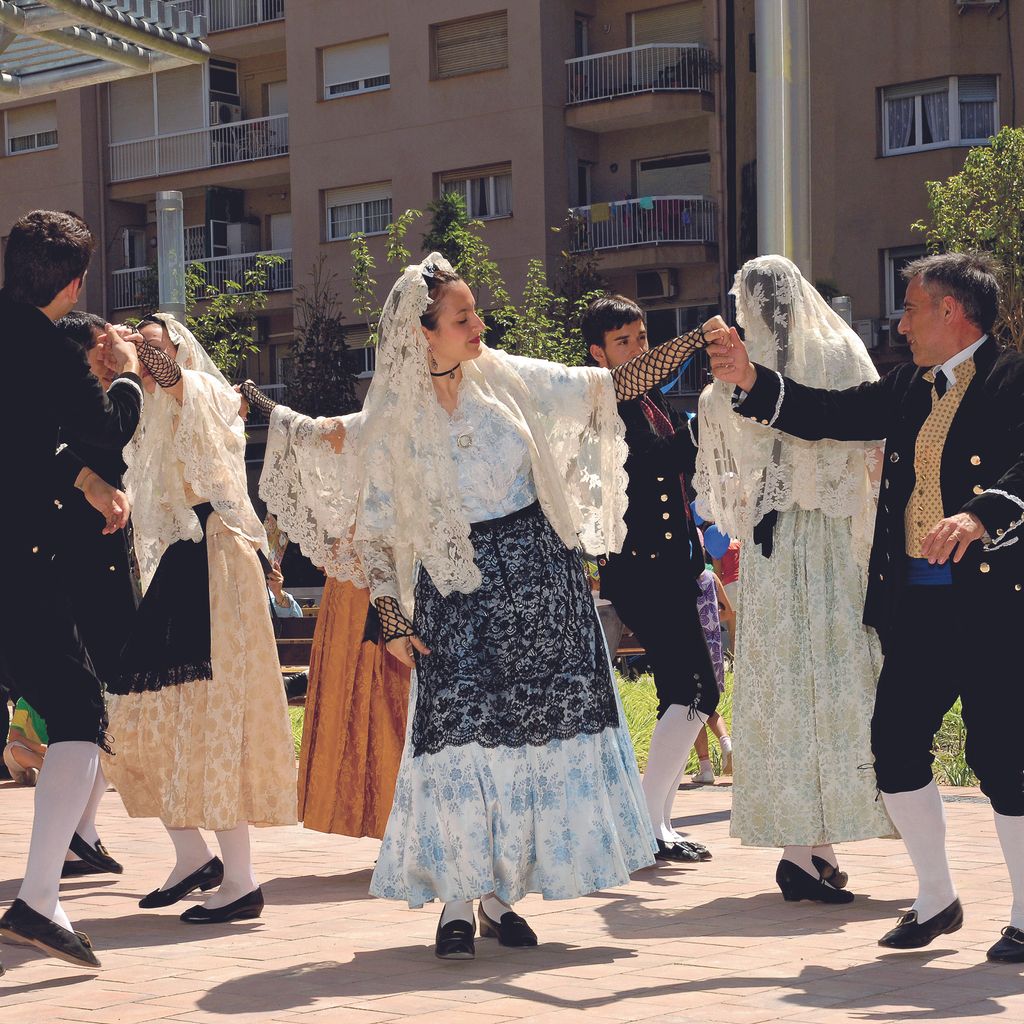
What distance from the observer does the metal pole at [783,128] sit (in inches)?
385

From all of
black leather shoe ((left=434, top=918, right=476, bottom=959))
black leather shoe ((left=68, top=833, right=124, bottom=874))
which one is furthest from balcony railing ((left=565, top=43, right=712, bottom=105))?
black leather shoe ((left=434, top=918, right=476, bottom=959))

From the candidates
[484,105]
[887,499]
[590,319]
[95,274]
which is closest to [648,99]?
[484,105]

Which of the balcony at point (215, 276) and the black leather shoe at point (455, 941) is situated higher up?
the balcony at point (215, 276)

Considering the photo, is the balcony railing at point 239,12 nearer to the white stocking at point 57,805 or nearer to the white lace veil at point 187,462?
the white lace veil at point 187,462

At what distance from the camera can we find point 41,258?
5.66 metres

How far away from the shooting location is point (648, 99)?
3412 centimetres

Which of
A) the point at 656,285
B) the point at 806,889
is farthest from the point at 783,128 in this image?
the point at 656,285

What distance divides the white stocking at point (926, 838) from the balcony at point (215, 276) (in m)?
33.0

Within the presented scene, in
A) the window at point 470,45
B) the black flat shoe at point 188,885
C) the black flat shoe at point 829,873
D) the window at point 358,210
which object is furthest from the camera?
the window at point 358,210

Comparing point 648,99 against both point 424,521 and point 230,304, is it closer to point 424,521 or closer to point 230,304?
point 230,304

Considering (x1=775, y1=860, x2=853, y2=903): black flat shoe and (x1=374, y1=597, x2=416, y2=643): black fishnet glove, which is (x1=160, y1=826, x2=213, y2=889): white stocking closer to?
(x1=374, y1=597, x2=416, y2=643): black fishnet glove

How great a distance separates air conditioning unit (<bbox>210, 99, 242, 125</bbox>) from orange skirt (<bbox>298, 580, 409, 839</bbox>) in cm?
3459

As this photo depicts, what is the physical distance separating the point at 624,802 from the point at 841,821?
1.05 metres

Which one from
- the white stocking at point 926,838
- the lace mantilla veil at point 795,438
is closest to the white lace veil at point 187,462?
the lace mantilla veil at point 795,438
